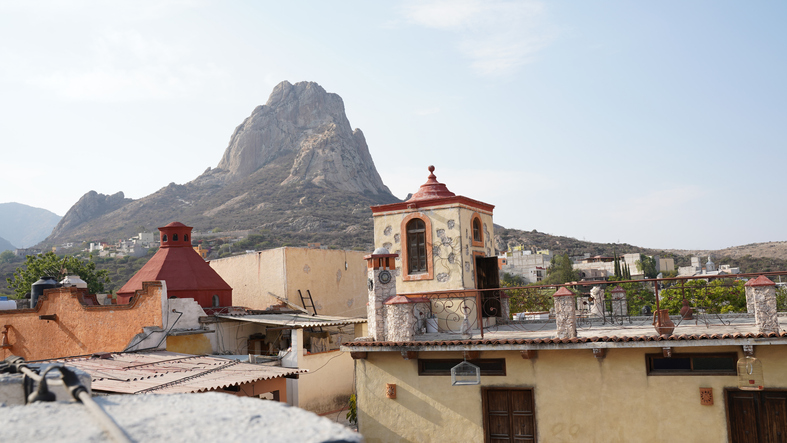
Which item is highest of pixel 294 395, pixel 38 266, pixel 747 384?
pixel 38 266

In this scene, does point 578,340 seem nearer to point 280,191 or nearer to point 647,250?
point 647,250

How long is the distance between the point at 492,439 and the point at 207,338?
12904mm

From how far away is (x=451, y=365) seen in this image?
14547 mm

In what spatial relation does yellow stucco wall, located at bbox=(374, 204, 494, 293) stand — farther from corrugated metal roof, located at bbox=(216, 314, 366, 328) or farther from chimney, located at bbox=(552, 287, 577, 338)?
corrugated metal roof, located at bbox=(216, 314, 366, 328)

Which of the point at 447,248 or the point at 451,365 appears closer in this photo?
the point at 451,365

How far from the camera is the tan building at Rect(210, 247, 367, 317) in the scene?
100 feet

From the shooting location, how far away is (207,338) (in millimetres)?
22516

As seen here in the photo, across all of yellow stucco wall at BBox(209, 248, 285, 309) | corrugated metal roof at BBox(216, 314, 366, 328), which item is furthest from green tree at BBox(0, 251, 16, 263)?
corrugated metal roof at BBox(216, 314, 366, 328)

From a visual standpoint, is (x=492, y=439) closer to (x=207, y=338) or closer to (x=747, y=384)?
(x=747, y=384)

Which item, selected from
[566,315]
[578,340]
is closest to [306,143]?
[566,315]

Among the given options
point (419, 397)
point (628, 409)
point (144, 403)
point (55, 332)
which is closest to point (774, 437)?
point (628, 409)

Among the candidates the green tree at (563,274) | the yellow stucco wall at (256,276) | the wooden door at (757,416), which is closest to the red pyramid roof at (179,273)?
the yellow stucco wall at (256,276)

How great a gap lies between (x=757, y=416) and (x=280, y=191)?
347 feet

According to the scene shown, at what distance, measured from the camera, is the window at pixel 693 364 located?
481 inches
